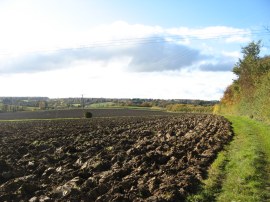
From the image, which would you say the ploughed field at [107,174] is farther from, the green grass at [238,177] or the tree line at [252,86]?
the tree line at [252,86]

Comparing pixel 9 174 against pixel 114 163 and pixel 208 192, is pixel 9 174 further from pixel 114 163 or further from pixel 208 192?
pixel 208 192

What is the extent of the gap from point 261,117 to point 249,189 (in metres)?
28.5

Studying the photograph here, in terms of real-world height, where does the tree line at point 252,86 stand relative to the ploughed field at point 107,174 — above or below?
above

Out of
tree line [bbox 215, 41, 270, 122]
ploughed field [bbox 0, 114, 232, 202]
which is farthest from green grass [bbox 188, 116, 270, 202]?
tree line [bbox 215, 41, 270, 122]

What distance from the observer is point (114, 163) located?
1458 cm

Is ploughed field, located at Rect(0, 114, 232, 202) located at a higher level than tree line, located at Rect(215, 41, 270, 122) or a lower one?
lower

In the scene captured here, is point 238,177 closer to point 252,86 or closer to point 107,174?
point 107,174

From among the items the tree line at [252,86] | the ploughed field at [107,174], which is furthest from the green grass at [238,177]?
the tree line at [252,86]

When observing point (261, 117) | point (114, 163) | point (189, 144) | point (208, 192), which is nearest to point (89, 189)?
point (208, 192)

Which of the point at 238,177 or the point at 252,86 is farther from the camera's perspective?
the point at 252,86

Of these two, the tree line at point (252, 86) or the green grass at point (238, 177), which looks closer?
the green grass at point (238, 177)

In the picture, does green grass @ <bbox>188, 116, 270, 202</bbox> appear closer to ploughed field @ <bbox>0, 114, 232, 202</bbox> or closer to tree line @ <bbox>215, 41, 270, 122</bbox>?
ploughed field @ <bbox>0, 114, 232, 202</bbox>

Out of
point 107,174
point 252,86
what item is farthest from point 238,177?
point 252,86

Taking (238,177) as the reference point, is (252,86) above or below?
above
